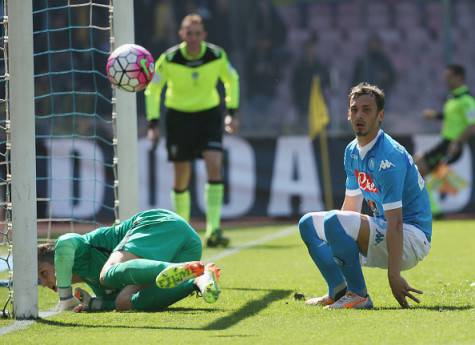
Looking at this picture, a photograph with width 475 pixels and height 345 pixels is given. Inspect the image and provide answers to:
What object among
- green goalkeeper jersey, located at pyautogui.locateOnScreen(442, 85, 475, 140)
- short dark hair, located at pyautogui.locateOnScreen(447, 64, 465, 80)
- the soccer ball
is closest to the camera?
the soccer ball

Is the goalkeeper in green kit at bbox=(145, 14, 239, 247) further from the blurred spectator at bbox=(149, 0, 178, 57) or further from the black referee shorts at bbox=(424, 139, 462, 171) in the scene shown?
the blurred spectator at bbox=(149, 0, 178, 57)

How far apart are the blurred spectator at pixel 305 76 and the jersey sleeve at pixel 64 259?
32.7 feet

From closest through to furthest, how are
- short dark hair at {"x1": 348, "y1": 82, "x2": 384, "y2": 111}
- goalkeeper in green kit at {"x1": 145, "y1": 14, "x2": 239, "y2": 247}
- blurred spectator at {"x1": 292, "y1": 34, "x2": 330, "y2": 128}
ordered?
short dark hair at {"x1": 348, "y1": 82, "x2": 384, "y2": 111} → goalkeeper in green kit at {"x1": 145, "y1": 14, "x2": 239, "y2": 247} → blurred spectator at {"x1": 292, "y1": 34, "x2": 330, "y2": 128}

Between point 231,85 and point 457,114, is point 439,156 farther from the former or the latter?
point 231,85

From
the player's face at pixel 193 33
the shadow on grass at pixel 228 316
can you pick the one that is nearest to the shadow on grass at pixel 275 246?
the player's face at pixel 193 33

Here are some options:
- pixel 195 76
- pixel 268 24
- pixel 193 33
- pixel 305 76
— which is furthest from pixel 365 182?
pixel 268 24

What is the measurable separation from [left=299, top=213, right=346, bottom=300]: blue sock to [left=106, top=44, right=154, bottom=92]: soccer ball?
1842mm

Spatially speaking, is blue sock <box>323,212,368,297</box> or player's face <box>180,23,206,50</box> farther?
player's face <box>180,23,206,50</box>

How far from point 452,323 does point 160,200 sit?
10.2 m

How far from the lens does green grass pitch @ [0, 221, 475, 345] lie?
5.17 metres

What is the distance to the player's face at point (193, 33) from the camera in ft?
Answer: 36.1

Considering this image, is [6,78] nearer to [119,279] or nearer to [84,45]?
[119,279]

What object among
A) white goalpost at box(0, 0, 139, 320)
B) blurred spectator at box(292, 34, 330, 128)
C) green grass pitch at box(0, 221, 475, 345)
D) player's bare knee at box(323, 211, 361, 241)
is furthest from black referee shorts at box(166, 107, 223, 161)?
player's bare knee at box(323, 211, 361, 241)

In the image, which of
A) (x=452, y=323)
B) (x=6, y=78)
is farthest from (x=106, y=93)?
(x=452, y=323)
